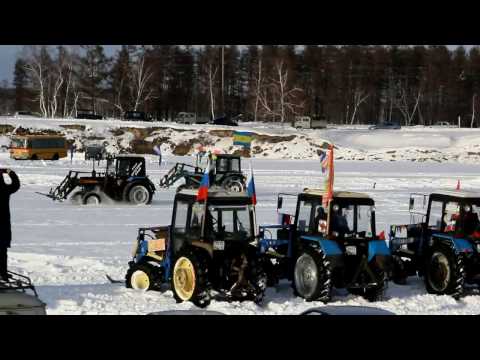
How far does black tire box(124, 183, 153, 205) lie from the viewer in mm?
23062

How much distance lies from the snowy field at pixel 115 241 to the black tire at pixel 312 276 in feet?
0.59

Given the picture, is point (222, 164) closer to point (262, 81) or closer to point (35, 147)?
point (35, 147)

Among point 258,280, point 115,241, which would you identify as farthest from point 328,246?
point 115,241

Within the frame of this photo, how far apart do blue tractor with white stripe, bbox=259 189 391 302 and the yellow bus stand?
3435 centimetres

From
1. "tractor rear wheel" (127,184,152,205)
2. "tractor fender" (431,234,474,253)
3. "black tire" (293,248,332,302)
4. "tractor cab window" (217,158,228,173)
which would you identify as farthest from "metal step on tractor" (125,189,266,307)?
"tractor cab window" (217,158,228,173)

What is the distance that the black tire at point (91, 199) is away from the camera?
22792 millimetres

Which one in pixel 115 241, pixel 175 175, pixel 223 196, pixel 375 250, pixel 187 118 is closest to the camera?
pixel 223 196

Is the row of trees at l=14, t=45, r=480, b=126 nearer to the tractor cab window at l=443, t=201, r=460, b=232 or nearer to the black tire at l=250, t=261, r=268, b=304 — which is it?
the tractor cab window at l=443, t=201, r=460, b=232

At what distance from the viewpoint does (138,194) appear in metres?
23.2

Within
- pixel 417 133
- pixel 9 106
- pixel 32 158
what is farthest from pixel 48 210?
pixel 9 106

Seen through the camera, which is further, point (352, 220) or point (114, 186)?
point (114, 186)

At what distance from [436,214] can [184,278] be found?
16.2ft

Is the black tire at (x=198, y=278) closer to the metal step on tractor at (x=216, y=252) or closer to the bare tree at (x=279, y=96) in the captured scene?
the metal step on tractor at (x=216, y=252)
